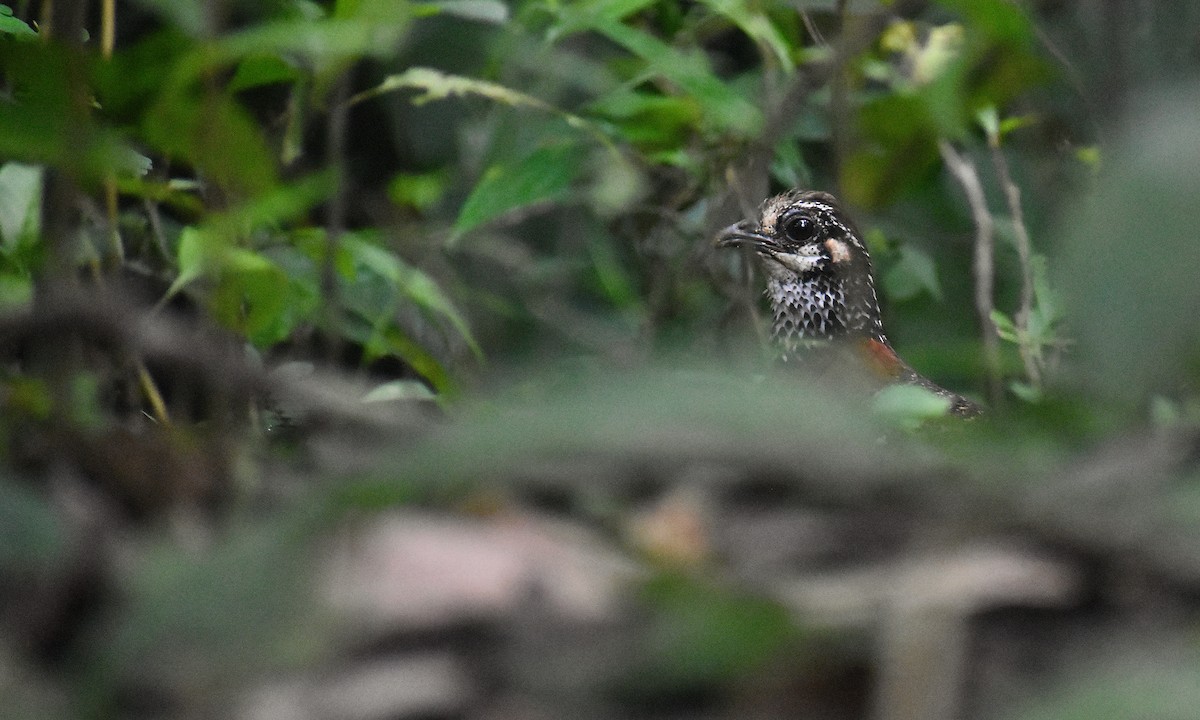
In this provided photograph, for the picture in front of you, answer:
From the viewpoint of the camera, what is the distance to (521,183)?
13.2 feet

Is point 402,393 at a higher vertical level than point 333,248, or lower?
higher

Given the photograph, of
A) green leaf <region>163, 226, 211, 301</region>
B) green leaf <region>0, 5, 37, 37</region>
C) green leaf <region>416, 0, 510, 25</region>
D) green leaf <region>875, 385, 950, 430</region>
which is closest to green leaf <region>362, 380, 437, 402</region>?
green leaf <region>163, 226, 211, 301</region>

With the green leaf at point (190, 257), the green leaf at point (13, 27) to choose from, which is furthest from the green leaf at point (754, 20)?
the green leaf at point (13, 27)

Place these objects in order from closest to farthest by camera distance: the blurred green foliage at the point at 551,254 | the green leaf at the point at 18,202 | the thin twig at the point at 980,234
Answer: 1. the blurred green foliage at the point at 551,254
2. the green leaf at the point at 18,202
3. the thin twig at the point at 980,234

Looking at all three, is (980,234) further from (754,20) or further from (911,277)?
(754,20)

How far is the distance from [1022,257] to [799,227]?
3.39 ft

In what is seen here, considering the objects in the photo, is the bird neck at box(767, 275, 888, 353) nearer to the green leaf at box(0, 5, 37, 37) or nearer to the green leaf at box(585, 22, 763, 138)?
the green leaf at box(585, 22, 763, 138)

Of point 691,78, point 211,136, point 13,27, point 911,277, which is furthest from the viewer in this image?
point 911,277

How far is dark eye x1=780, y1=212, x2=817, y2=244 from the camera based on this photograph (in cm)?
518

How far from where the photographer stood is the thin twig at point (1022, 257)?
12.9 ft

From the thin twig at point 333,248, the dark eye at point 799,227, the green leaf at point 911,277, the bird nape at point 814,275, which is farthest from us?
the dark eye at point 799,227

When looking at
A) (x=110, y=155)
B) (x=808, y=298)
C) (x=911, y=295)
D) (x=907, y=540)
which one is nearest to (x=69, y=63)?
(x=110, y=155)

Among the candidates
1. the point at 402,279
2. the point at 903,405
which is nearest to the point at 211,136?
the point at 903,405

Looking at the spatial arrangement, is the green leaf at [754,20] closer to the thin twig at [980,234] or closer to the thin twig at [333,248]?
the thin twig at [980,234]
